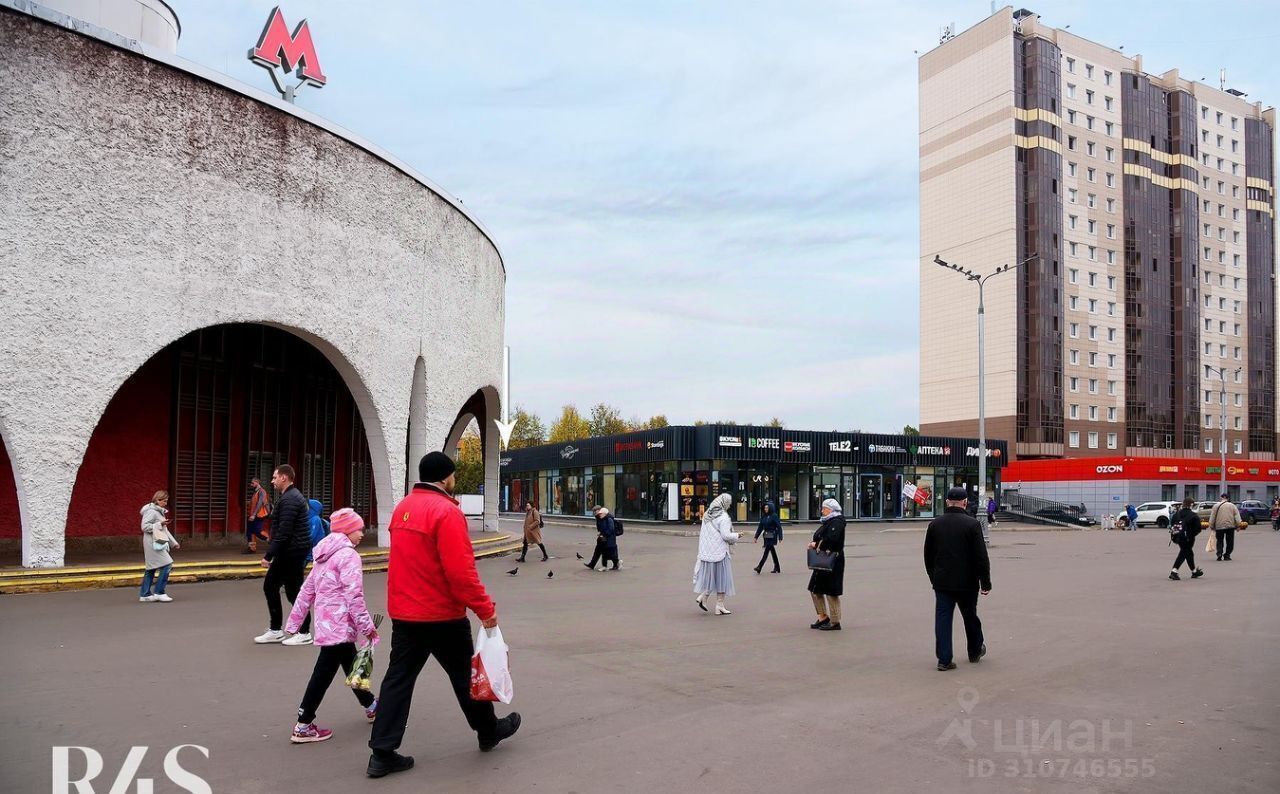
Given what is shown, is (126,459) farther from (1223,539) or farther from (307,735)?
(1223,539)

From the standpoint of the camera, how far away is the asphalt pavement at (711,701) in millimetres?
5676

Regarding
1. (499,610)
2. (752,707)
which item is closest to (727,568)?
(499,610)

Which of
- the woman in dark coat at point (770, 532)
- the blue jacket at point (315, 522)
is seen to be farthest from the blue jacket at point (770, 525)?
the blue jacket at point (315, 522)

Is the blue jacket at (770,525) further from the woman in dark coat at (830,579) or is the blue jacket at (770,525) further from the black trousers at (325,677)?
the black trousers at (325,677)

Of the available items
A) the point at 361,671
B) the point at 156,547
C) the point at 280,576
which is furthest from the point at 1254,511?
the point at 361,671

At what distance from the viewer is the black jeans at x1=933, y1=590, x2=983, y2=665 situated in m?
8.88

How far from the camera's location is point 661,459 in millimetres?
45688

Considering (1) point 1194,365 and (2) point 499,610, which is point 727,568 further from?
(1) point 1194,365

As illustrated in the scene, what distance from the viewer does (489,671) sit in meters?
5.75

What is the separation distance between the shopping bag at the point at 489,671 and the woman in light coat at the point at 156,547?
9.10m

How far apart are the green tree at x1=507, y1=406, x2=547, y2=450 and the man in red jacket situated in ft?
256

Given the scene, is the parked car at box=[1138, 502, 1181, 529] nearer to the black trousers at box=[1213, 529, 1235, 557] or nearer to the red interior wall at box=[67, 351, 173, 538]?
the black trousers at box=[1213, 529, 1235, 557]

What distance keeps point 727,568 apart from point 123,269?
1119cm

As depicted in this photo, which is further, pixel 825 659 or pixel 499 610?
pixel 499 610
